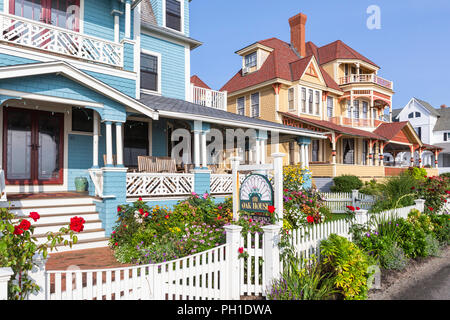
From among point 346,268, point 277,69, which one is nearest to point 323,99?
point 277,69

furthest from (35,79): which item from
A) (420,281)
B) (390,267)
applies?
(420,281)

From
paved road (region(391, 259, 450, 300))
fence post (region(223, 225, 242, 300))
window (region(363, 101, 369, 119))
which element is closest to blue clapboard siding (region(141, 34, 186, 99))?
fence post (region(223, 225, 242, 300))

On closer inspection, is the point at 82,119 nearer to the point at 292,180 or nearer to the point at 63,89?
the point at 63,89

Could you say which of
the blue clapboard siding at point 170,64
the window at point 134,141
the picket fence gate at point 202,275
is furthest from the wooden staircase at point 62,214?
the blue clapboard siding at point 170,64

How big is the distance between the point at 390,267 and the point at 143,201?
20.8ft

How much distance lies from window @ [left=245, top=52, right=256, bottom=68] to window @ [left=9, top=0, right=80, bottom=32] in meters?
15.4

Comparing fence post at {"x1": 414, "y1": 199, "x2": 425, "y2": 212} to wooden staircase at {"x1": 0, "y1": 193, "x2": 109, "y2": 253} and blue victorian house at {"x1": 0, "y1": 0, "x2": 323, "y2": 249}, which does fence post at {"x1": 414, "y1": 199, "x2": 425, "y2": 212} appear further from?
wooden staircase at {"x1": 0, "y1": 193, "x2": 109, "y2": 253}

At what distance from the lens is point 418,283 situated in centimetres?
538

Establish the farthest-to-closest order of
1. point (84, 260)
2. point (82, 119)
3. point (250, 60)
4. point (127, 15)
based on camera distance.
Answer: point (250, 60) → point (82, 119) → point (127, 15) → point (84, 260)

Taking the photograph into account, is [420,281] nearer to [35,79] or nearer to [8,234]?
[8,234]

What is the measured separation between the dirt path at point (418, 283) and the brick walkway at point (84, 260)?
15.9ft

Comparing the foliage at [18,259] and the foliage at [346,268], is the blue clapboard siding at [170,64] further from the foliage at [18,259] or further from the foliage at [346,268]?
the foliage at [18,259]

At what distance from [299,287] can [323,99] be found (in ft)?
68.1
